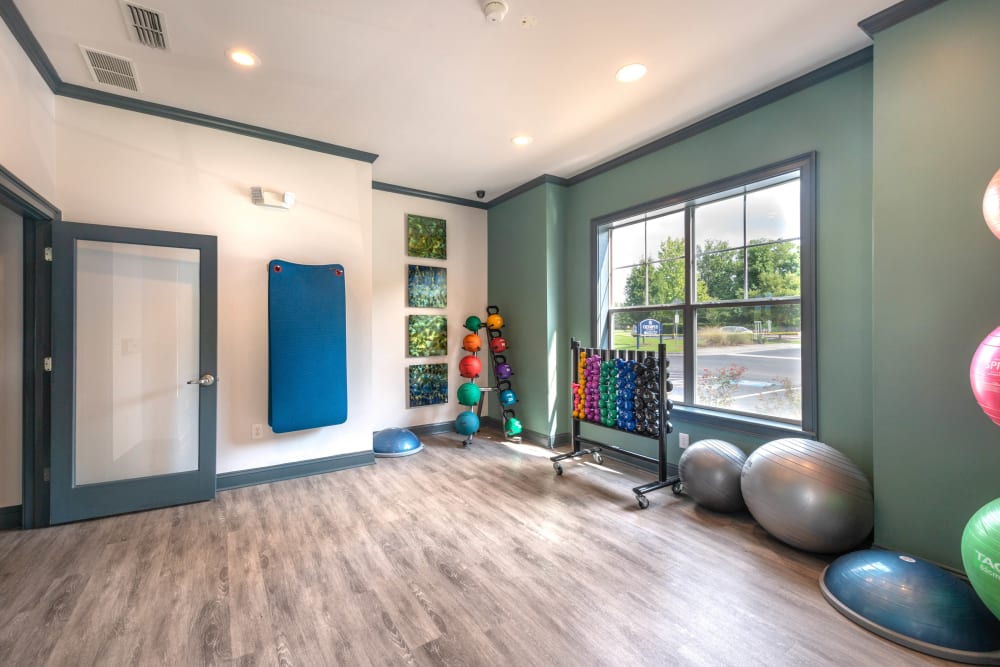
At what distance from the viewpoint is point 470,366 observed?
17.2 ft

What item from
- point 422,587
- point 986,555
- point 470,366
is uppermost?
point 470,366

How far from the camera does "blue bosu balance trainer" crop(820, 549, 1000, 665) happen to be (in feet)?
5.68

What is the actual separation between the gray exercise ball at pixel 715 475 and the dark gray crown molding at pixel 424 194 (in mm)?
3995

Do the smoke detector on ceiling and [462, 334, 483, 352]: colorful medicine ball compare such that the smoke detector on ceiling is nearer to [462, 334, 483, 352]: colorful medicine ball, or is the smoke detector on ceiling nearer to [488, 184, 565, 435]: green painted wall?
[488, 184, 565, 435]: green painted wall

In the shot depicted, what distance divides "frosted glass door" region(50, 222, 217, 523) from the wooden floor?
273 mm

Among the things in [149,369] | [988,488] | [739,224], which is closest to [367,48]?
[149,369]

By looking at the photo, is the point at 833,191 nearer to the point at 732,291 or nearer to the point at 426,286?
the point at 732,291

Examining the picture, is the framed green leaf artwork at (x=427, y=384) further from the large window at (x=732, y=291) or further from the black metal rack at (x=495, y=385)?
the large window at (x=732, y=291)

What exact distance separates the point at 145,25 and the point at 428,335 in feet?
11.7

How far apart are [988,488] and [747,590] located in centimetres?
123

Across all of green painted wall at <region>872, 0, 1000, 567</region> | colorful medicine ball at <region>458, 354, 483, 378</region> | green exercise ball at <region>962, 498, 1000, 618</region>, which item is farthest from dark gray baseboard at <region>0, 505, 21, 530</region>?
green painted wall at <region>872, 0, 1000, 567</region>

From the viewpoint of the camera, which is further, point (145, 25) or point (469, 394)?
point (469, 394)

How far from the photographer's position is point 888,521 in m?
2.38

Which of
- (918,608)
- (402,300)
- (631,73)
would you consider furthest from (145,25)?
(918,608)
